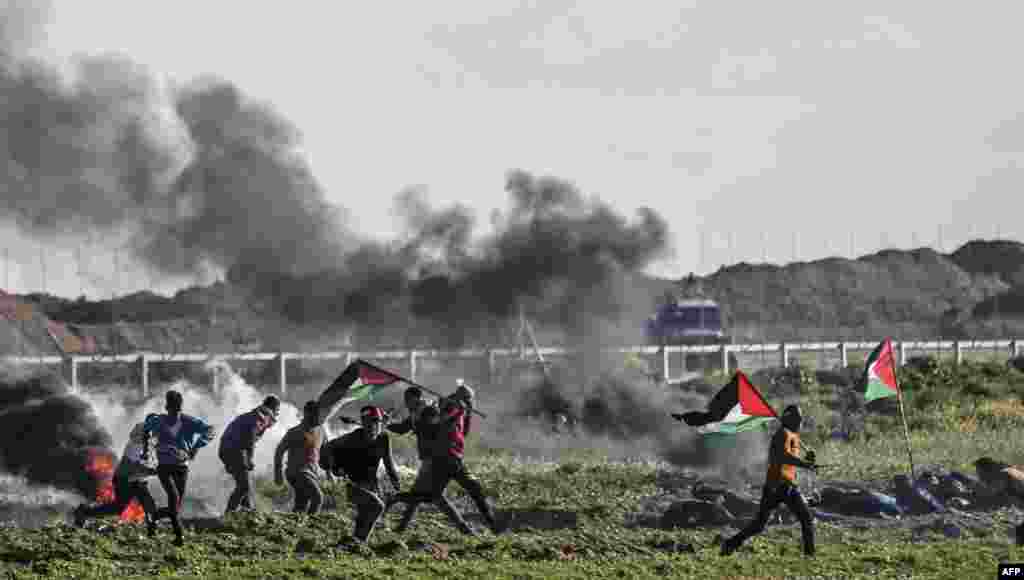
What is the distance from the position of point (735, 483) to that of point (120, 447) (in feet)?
35.2

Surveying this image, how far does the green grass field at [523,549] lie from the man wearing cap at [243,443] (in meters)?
1.20

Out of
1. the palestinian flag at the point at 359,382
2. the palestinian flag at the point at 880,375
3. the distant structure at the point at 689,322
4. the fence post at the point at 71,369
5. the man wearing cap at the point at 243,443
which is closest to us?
the man wearing cap at the point at 243,443

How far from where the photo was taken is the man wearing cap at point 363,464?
2286cm

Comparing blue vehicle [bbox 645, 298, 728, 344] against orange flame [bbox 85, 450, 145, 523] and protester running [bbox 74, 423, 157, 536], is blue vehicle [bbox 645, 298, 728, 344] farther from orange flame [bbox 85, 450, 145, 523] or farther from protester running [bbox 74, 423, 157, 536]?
protester running [bbox 74, 423, 157, 536]

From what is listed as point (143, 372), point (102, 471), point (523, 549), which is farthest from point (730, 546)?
point (143, 372)

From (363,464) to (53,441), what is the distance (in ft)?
38.5

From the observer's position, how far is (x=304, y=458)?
2725 centimetres

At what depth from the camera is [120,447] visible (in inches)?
1387

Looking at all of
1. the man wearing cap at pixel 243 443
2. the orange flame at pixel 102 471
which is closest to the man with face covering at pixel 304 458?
the man wearing cap at pixel 243 443

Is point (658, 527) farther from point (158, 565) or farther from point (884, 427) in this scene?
point (884, 427)

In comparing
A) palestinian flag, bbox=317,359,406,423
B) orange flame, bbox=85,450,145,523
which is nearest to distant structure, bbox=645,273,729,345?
orange flame, bbox=85,450,145,523

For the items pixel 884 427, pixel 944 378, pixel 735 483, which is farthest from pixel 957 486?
pixel 944 378

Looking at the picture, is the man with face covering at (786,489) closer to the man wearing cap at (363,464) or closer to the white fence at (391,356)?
the man wearing cap at (363,464)

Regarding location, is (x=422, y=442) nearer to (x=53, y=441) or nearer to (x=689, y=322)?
(x=53, y=441)
